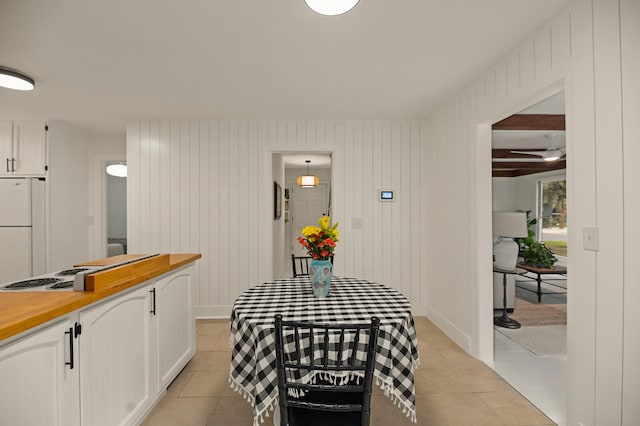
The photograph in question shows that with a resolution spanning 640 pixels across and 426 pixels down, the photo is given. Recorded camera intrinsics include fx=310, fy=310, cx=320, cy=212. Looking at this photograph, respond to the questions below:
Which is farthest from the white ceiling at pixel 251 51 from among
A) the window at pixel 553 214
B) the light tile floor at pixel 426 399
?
the window at pixel 553 214

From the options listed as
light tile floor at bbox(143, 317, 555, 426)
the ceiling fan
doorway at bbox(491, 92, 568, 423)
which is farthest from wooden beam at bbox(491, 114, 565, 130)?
light tile floor at bbox(143, 317, 555, 426)

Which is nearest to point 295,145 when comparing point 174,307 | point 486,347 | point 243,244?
point 243,244

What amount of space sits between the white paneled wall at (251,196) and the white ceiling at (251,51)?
0.49 metres

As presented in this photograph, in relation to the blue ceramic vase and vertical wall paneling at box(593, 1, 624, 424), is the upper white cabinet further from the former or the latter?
vertical wall paneling at box(593, 1, 624, 424)

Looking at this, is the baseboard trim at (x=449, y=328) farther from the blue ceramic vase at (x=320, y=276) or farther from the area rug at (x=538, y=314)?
the blue ceramic vase at (x=320, y=276)

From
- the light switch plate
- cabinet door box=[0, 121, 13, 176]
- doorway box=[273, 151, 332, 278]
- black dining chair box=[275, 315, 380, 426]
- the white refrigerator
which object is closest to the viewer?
black dining chair box=[275, 315, 380, 426]

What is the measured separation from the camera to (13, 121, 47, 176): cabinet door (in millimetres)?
3791

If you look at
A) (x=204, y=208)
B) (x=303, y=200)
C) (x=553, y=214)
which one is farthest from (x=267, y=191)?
(x=553, y=214)

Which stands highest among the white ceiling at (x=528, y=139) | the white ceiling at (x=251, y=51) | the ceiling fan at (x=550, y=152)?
the white ceiling at (x=251, y=51)

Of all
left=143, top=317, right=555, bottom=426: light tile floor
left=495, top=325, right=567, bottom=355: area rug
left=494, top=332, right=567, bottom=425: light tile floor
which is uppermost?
left=495, top=325, right=567, bottom=355: area rug

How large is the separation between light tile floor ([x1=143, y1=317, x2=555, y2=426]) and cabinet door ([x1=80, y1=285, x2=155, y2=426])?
0.28 metres

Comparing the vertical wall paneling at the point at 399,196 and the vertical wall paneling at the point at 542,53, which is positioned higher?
the vertical wall paneling at the point at 542,53

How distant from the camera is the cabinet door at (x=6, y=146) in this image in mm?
3754

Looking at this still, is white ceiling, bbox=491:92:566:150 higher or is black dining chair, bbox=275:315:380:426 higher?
white ceiling, bbox=491:92:566:150
